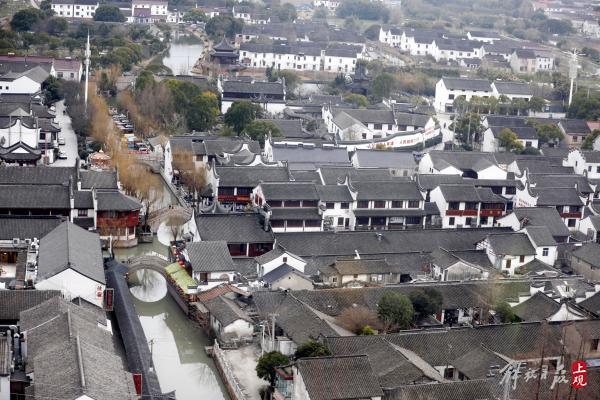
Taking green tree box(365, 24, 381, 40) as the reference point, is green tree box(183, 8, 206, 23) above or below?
above

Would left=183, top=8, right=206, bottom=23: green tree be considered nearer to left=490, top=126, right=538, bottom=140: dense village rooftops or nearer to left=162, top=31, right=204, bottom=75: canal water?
left=162, top=31, right=204, bottom=75: canal water

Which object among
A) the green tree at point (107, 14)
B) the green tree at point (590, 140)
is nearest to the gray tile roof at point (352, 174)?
the green tree at point (590, 140)

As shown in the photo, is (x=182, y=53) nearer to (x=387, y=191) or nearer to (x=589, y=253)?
(x=387, y=191)

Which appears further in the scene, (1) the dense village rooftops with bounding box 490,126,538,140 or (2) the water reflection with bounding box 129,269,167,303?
(1) the dense village rooftops with bounding box 490,126,538,140

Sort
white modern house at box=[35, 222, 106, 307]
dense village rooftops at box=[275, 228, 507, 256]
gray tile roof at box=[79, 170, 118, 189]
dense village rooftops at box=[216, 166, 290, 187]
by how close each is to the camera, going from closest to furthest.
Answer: white modern house at box=[35, 222, 106, 307] < dense village rooftops at box=[275, 228, 507, 256] < gray tile roof at box=[79, 170, 118, 189] < dense village rooftops at box=[216, 166, 290, 187]

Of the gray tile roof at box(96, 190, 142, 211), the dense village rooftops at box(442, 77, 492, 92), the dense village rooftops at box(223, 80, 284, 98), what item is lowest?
the gray tile roof at box(96, 190, 142, 211)

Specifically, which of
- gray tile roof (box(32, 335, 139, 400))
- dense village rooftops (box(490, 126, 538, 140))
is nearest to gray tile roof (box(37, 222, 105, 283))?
gray tile roof (box(32, 335, 139, 400))
